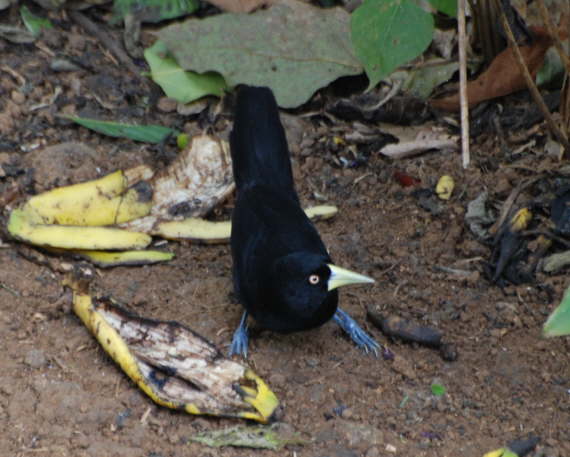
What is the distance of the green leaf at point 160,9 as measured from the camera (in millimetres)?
5605

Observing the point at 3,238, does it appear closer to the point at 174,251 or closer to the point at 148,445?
the point at 174,251

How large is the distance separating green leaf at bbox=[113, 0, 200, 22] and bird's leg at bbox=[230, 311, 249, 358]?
7.22ft

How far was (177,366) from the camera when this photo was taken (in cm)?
363

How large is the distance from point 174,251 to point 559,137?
6.00 ft

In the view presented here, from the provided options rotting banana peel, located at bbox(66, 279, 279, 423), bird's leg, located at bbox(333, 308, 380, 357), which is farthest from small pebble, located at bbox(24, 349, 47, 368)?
bird's leg, located at bbox(333, 308, 380, 357)

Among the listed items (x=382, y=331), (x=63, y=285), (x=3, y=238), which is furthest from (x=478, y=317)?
(x=3, y=238)

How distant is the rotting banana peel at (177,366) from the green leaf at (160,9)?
7.47 ft

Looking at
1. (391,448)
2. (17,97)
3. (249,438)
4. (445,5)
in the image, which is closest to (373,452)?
(391,448)

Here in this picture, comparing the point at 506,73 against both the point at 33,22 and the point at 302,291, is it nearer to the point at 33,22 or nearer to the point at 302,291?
the point at 302,291

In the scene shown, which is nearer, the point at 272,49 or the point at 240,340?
the point at 240,340

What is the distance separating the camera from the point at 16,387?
3.52 m

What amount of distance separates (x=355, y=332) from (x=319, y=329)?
25 centimetres

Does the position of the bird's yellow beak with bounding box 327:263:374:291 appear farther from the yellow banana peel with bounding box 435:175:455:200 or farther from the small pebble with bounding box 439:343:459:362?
the yellow banana peel with bounding box 435:175:455:200

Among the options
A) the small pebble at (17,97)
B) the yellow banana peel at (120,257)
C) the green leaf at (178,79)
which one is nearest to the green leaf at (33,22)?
the small pebble at (17,97)
